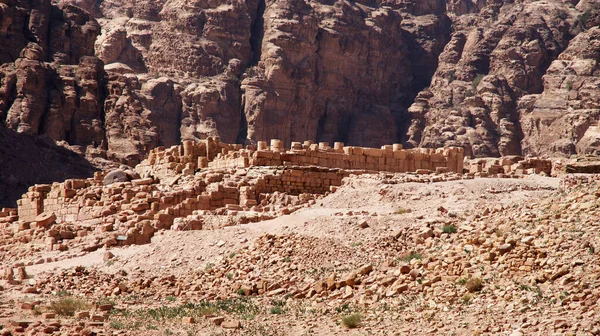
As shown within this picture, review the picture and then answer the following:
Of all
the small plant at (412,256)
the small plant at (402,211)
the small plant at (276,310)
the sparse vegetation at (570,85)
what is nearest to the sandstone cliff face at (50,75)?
the sparse vegetation at (570,85)

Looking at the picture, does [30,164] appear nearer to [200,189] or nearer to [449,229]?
[200,189]

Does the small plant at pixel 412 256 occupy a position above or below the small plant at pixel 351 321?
above

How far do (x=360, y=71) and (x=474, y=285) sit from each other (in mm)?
89469

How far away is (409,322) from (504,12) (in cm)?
9662

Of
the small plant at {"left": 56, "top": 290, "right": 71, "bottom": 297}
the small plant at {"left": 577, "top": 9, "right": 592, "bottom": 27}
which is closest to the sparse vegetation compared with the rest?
the small plant at {"left": 577, "top": 9, "right": 592, "bottom": 27}

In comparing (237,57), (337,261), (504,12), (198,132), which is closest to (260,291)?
(337,261)

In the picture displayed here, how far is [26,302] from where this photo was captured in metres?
28.6

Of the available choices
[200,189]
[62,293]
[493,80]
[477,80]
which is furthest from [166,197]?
A: [477,80]

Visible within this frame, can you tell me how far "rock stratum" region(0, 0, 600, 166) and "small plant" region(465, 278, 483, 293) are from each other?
68.7 meters

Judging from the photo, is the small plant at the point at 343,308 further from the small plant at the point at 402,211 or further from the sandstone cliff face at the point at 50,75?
the sandstone cliff face at the point at 50,75

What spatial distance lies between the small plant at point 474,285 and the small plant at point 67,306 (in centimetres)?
820

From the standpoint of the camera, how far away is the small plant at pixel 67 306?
2669 cm

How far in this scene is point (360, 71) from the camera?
112250 mm

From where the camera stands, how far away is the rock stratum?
333 ft
